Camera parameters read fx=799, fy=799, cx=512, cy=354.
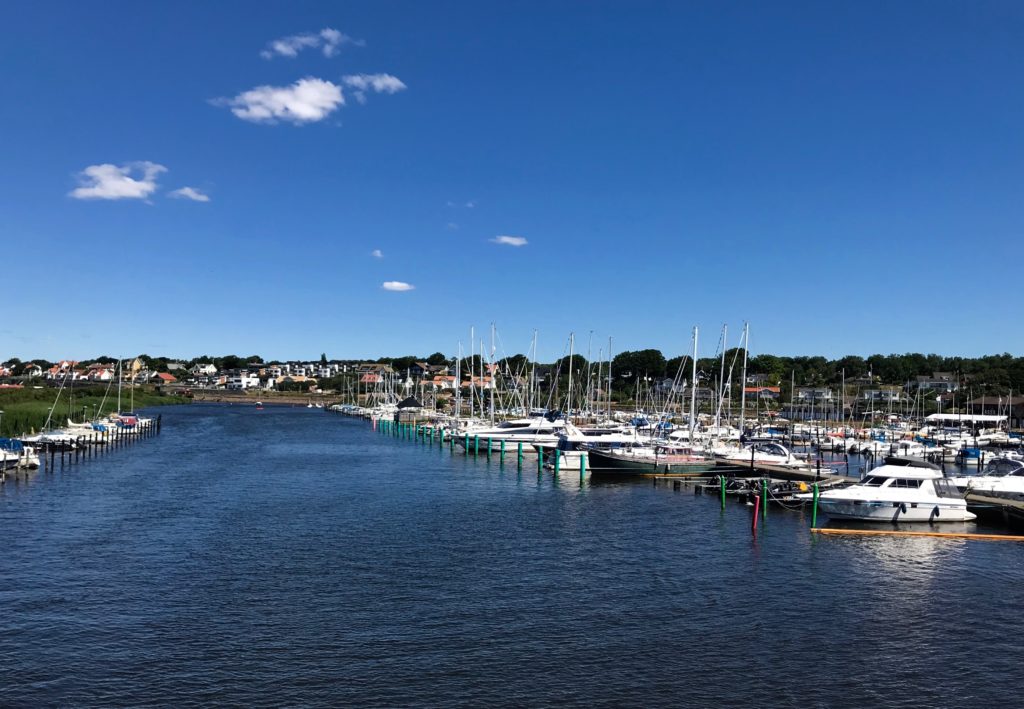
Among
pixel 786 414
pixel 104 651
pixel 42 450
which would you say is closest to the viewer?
pixel 104 651

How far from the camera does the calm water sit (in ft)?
74.9

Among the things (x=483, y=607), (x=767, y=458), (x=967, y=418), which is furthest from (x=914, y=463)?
(x=967, y=418)

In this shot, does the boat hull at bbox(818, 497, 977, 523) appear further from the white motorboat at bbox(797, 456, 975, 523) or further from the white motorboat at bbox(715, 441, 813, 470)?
the white motorboat at bbox(715, 441, 813, 470)

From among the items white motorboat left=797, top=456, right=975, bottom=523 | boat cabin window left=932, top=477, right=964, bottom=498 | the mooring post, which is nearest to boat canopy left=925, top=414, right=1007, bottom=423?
boat cabin window left=932, top=477, right=964, bottom=498

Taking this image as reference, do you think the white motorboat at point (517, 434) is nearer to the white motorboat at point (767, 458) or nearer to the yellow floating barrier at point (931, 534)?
the white motorboat at point (767, 458)

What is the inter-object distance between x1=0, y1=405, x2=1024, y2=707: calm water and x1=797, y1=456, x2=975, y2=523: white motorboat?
321 cm

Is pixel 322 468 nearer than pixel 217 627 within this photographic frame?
No

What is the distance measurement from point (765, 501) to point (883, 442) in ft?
188

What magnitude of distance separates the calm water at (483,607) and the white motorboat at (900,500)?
3.21 meters

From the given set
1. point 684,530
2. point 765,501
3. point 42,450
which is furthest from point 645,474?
point 42,450

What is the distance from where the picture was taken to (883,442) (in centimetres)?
10025

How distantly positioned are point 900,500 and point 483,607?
2912 centimetres

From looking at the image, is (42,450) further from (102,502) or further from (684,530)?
(684,530)

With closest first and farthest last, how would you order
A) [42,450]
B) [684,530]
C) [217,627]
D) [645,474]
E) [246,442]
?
[217,627], [684,530], [645,474], [42,450], [246,442]
